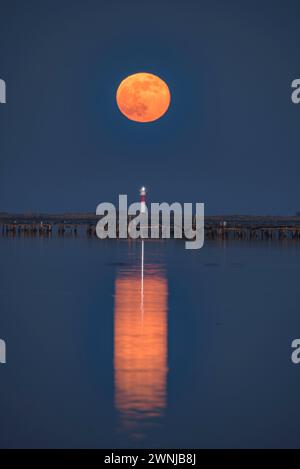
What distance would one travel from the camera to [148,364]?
11086 millimetres

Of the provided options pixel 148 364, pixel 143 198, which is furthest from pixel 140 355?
pixel 143 198

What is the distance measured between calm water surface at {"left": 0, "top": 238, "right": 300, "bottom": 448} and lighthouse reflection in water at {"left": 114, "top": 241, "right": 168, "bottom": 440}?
0.02m

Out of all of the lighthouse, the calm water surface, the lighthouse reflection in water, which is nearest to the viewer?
the calm water surface

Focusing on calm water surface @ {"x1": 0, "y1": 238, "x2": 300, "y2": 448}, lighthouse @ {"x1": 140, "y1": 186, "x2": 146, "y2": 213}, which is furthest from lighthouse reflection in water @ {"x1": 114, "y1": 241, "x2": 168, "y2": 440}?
lighthouse @ {"x1": 140, "y1": 186, "x2": 146, "y2": 213}

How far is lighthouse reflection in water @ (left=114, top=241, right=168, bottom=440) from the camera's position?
8.62 meters

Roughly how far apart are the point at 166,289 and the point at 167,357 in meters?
9.26

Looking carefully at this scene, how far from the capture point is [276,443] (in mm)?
7844

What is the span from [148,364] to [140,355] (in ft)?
2.01

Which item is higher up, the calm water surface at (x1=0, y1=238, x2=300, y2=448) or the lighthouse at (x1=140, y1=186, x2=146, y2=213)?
the lighthouse at (x1=140, y1=186, x2=146, y2=213)

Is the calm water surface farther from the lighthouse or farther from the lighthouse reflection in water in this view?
the lighthouse

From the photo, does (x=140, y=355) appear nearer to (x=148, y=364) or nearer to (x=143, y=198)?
(x=148, y=364)

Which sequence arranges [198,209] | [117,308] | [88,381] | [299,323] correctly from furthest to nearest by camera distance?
[198,209]
[117,308]
[299,323]
[88,381]

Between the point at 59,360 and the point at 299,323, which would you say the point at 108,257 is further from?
the point at 59,360

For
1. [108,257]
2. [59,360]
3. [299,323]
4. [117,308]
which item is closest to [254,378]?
[59,360]
